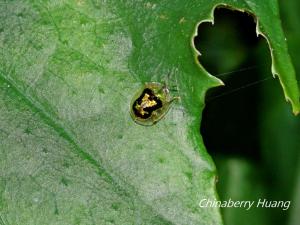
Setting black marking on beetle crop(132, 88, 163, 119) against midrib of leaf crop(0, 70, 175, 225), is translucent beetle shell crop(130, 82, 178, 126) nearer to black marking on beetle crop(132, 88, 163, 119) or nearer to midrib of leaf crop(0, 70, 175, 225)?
black marking on beetle crop(132, 88, 163, 119)

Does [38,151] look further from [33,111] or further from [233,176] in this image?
[233,176]

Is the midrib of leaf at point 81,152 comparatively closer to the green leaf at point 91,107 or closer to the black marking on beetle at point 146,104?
the green leaf at point 91,107

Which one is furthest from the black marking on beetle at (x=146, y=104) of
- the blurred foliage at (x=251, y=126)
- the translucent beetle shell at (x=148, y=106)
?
the blurred foliage at (x=251, y=126)

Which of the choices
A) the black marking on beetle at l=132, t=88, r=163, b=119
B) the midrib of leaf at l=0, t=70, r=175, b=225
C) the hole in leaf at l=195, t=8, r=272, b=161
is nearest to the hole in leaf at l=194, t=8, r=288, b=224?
the hole in leaf at l=195, t=8, r=272, b=161

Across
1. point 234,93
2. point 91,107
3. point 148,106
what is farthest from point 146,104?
point 234,93

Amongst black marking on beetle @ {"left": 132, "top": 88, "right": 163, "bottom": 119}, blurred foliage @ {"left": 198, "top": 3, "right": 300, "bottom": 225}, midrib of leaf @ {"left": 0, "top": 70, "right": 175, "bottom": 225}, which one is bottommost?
blurred foliage @ {"left": 198, "top": 3, "right": 300, "bottom": 225}

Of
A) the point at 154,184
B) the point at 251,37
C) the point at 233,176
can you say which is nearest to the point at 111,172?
the point at 154,184
